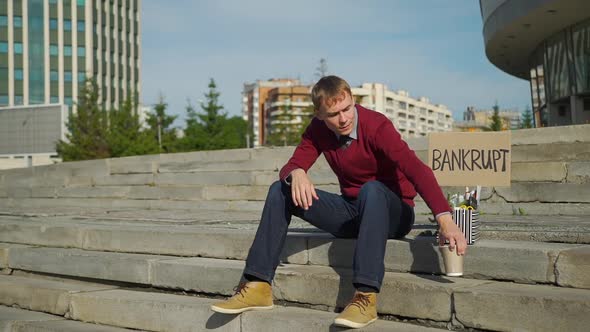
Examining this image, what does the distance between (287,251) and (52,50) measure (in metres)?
72.9

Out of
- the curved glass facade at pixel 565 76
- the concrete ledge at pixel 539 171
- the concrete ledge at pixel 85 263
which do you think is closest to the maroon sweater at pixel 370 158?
the concrete ledge at pixel 85 263

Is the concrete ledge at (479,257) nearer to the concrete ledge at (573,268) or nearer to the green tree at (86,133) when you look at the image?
the concrete ledge at (573,268)

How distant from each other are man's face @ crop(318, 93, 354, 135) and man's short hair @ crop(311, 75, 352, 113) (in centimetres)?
2

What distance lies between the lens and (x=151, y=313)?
4652 mm

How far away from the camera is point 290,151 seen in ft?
38.4

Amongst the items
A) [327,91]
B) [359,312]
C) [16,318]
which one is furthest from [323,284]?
[16,318]

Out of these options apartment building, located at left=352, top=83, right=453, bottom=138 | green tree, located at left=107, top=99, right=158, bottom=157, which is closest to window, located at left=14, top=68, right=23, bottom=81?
green tree, located at left=107, top=99, right=158, bottom=157

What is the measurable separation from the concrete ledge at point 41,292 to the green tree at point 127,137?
25.1 meters

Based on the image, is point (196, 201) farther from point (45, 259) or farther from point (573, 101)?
point (573, 101)

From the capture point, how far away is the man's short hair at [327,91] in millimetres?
3967

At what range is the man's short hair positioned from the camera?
397cm

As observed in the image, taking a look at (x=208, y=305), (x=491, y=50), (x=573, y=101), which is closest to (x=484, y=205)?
(x=208, y=305)

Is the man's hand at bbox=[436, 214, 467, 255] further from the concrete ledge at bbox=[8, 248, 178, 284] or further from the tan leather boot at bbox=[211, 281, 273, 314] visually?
the concrete ledge at bbox=[8, 248, 178, 284]

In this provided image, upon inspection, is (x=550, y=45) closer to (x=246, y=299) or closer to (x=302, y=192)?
(x=302, y=192)
